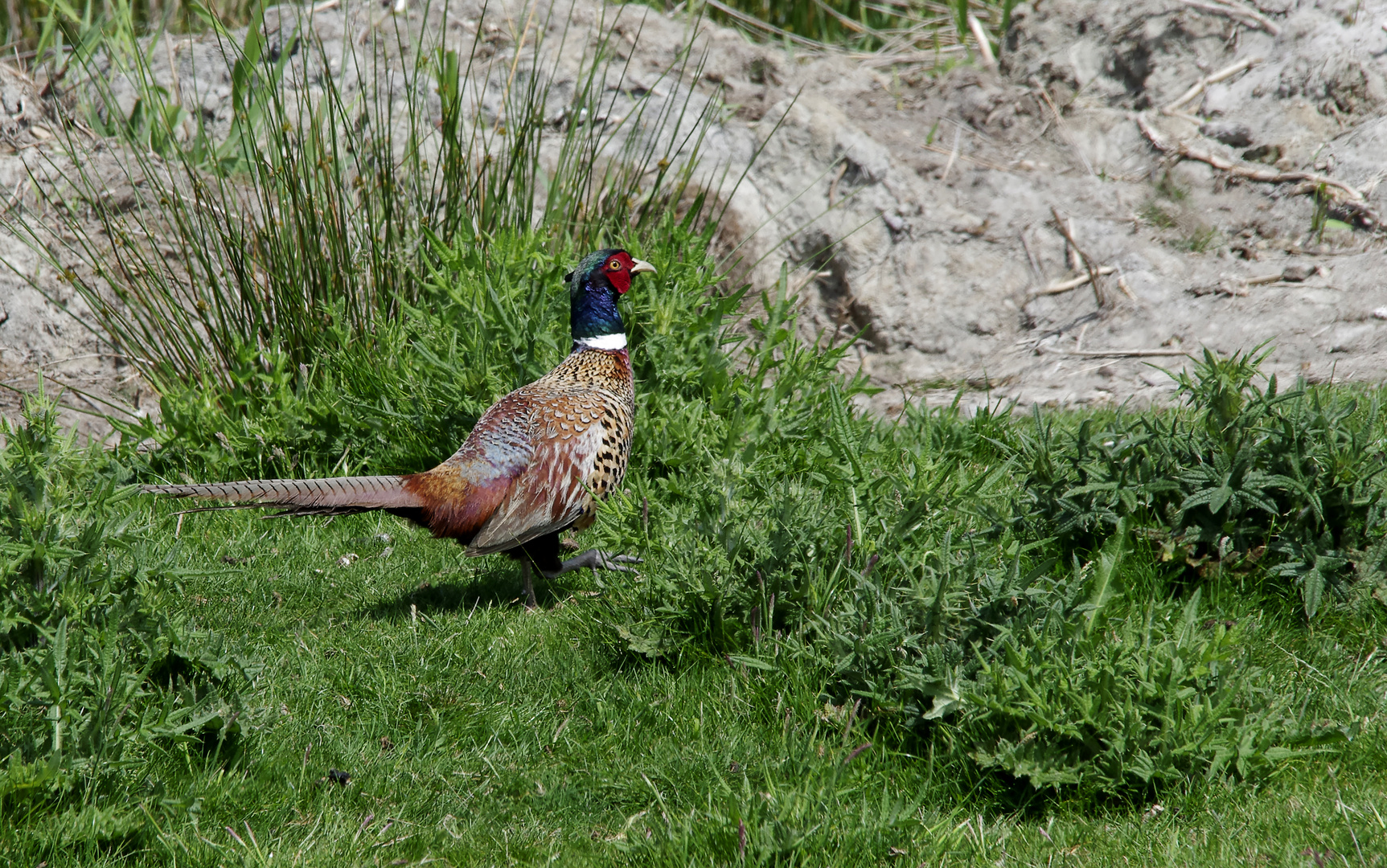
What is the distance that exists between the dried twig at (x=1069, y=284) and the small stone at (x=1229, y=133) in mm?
1174

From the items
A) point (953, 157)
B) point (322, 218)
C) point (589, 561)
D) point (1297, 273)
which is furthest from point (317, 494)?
point (1297, 273)

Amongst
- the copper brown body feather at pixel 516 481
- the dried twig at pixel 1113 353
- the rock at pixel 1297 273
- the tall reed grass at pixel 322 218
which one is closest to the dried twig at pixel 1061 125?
the rock at pixel 1297 273

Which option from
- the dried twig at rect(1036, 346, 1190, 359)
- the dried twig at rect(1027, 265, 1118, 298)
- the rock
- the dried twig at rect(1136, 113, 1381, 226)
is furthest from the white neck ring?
the dried twig at rect(1136, 113, 1381, 226)

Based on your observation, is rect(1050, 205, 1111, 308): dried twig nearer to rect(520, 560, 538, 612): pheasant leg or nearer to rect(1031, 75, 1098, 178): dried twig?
rect(1031, 75, 1098, 178): dried twig

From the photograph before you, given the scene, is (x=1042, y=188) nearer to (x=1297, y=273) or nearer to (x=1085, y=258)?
(x=1085, y=258)

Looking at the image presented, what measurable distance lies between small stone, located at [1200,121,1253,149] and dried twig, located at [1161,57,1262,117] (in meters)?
0.20

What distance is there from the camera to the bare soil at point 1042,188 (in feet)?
18.8

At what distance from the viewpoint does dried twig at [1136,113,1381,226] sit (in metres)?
5.96

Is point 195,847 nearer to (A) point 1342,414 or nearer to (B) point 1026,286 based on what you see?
(A) point 1342,414

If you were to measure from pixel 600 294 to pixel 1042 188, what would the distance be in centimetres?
322

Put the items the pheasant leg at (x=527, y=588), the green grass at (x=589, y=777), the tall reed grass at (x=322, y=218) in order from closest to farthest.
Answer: the green grass at (x=589, y=777) → the pheasant leg at (x=527, y=588) → the tall reed grass at (x=322, y=218)

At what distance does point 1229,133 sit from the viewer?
6.51m

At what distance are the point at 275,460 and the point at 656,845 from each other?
118 inches

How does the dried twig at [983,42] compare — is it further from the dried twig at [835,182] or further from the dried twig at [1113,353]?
the dried twig at [1113,353]
